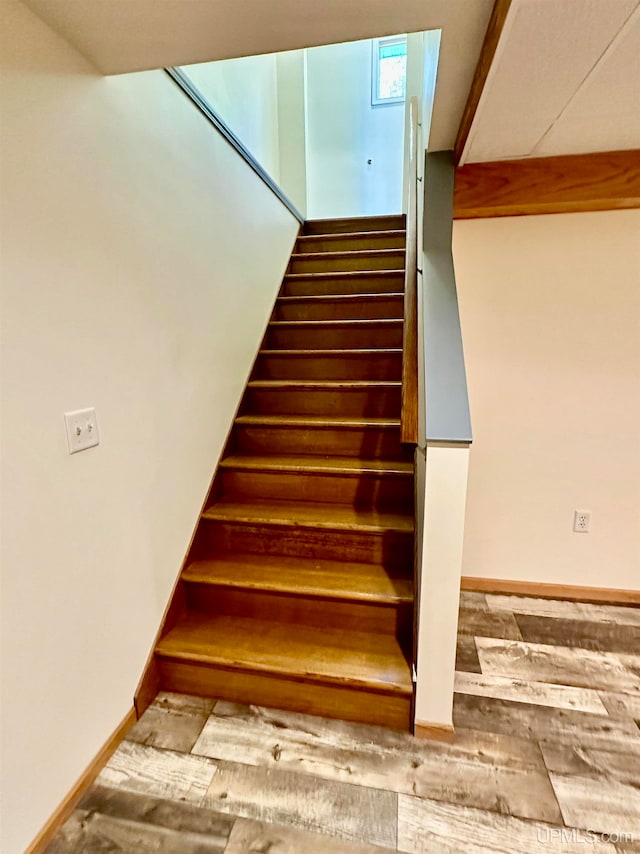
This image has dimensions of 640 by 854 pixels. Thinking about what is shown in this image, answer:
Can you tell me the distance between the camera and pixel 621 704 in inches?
60.5

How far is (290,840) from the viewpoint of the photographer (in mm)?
1122

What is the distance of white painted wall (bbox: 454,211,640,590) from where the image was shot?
76.2 inches

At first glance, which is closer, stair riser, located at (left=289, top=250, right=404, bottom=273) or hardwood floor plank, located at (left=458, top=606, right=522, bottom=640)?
hardwood floor plank, located at (left=458, top=606, right=522, bottom=640)

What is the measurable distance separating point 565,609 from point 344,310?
209 cm

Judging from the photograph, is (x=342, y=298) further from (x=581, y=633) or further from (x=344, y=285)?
(x=581, y=633)

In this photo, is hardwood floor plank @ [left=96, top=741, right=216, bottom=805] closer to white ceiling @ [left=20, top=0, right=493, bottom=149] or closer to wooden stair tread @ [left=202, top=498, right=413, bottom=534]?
wooden stair tread @ [left=202, top=498, right=413, bottom=534]

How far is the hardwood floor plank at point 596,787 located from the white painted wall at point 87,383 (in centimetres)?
138

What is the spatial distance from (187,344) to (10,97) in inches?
36.1

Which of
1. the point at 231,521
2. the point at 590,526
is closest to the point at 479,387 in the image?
the point at 590,526

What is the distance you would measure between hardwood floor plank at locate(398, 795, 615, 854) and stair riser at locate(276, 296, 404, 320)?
7.50 feet

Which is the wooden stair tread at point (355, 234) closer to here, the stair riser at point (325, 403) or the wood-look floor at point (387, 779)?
Answer: the stair riser at point (325, 403)

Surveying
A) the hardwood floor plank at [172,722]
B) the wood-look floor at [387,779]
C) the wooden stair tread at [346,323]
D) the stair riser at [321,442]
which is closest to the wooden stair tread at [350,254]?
the wooden stair tread at [346,323]

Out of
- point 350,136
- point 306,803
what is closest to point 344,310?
point 306,803

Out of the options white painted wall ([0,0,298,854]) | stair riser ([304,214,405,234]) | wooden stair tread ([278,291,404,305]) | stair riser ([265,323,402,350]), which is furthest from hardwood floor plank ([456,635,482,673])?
stair riser ([304,214,405,234])
